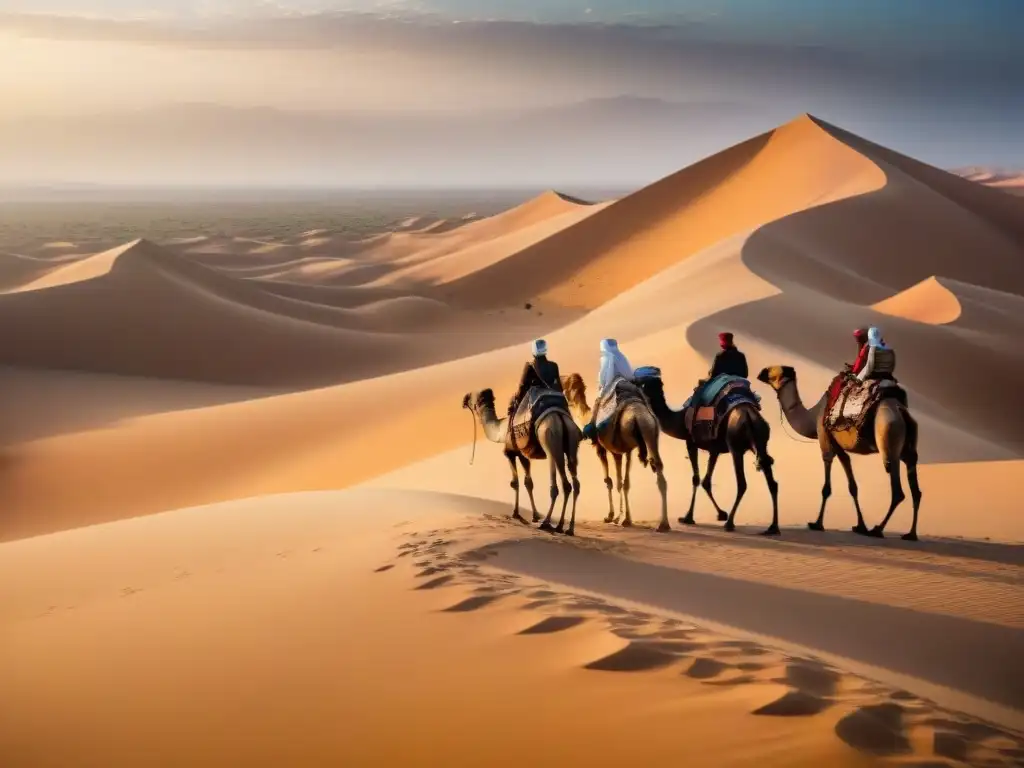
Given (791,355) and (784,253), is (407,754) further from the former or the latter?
(784,253)

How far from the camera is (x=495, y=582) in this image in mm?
6730

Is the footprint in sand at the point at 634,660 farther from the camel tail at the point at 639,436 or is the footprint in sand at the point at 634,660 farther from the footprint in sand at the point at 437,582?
the camel tail at the point at 639,436

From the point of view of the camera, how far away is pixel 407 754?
435cm

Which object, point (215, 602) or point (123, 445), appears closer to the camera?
point (215, 602)

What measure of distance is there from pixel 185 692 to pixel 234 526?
4772 mm

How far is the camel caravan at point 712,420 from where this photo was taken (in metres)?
9.87

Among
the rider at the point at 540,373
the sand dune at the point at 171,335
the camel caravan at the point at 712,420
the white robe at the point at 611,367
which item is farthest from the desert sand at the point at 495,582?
the sand dune at the point at 171,335

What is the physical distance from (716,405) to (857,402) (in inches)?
56.0

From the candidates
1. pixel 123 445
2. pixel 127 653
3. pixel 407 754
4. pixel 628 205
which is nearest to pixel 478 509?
pixel 127 653

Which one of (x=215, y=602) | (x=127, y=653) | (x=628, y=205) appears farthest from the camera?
(x=628, y=205)

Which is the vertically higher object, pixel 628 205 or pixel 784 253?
pixel 628 205

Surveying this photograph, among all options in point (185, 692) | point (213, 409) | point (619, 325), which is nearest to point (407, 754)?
point (185, 692)

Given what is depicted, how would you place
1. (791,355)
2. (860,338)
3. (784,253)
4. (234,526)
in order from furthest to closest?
(784,253), (791,355), (860,338), (234,526)

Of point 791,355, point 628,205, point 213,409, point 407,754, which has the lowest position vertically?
point 407,754
